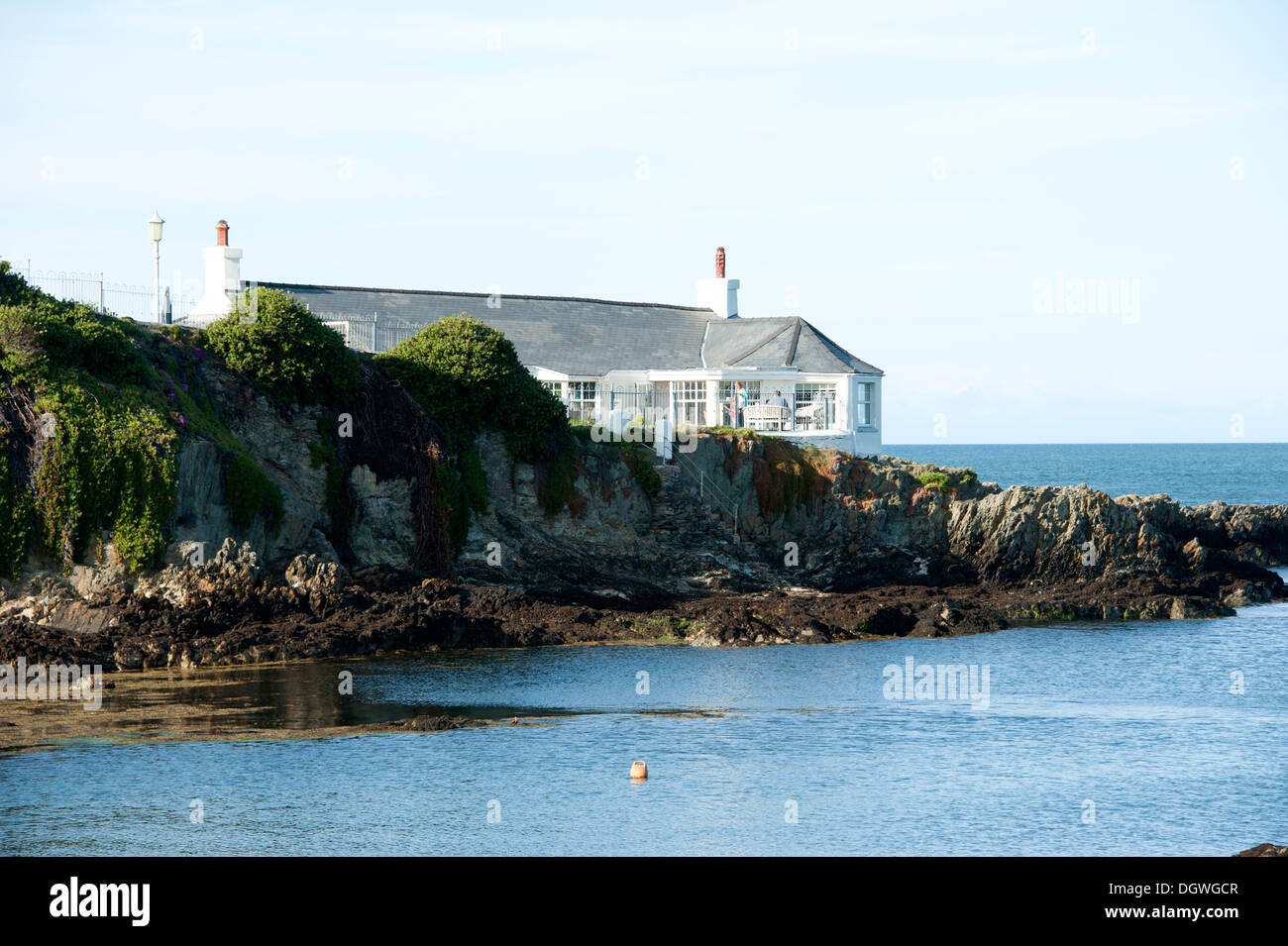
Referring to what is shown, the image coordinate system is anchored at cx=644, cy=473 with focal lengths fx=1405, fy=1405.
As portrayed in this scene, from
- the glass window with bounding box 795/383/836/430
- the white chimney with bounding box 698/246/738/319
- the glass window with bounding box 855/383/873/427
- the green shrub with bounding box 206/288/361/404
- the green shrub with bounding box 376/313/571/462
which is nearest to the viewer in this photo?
the green shrub with bounding box 206/288/361/404

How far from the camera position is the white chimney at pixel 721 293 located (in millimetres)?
55469

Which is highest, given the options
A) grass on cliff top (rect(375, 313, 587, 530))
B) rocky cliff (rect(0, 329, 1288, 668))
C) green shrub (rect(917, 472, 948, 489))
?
grass on cliff top (rect(375, 313, 587, 530))

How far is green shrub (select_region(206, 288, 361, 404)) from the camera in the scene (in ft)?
122

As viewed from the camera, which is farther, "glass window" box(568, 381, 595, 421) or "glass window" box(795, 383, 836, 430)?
"glass window" box(795, 383, 836, 430)

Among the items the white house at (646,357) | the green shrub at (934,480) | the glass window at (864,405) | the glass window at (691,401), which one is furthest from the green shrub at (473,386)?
the glass window at (864,405)

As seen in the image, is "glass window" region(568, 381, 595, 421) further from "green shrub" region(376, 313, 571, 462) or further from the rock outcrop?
"green shrub" region(376, 313, 571, 462)

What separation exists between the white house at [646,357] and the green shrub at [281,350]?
6.98 metres

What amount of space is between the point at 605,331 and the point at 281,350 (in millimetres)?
16338

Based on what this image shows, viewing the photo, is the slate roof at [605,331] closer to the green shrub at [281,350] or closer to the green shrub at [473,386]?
the green shrub at [473,386]

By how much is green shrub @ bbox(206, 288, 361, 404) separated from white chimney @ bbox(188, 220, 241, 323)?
8196 millimetres

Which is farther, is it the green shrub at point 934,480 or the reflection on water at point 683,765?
the green shrub at point 934,480

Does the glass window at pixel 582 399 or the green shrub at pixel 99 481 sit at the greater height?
the glass window at pixel 582 399

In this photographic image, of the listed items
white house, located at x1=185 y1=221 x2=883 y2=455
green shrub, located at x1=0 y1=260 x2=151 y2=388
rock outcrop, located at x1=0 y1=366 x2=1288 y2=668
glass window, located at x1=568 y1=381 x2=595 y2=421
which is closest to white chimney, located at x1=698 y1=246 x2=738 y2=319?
white house, located at x1=185 y1=221 x2=883 y2=455

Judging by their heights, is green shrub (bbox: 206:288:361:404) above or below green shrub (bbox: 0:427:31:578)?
above
